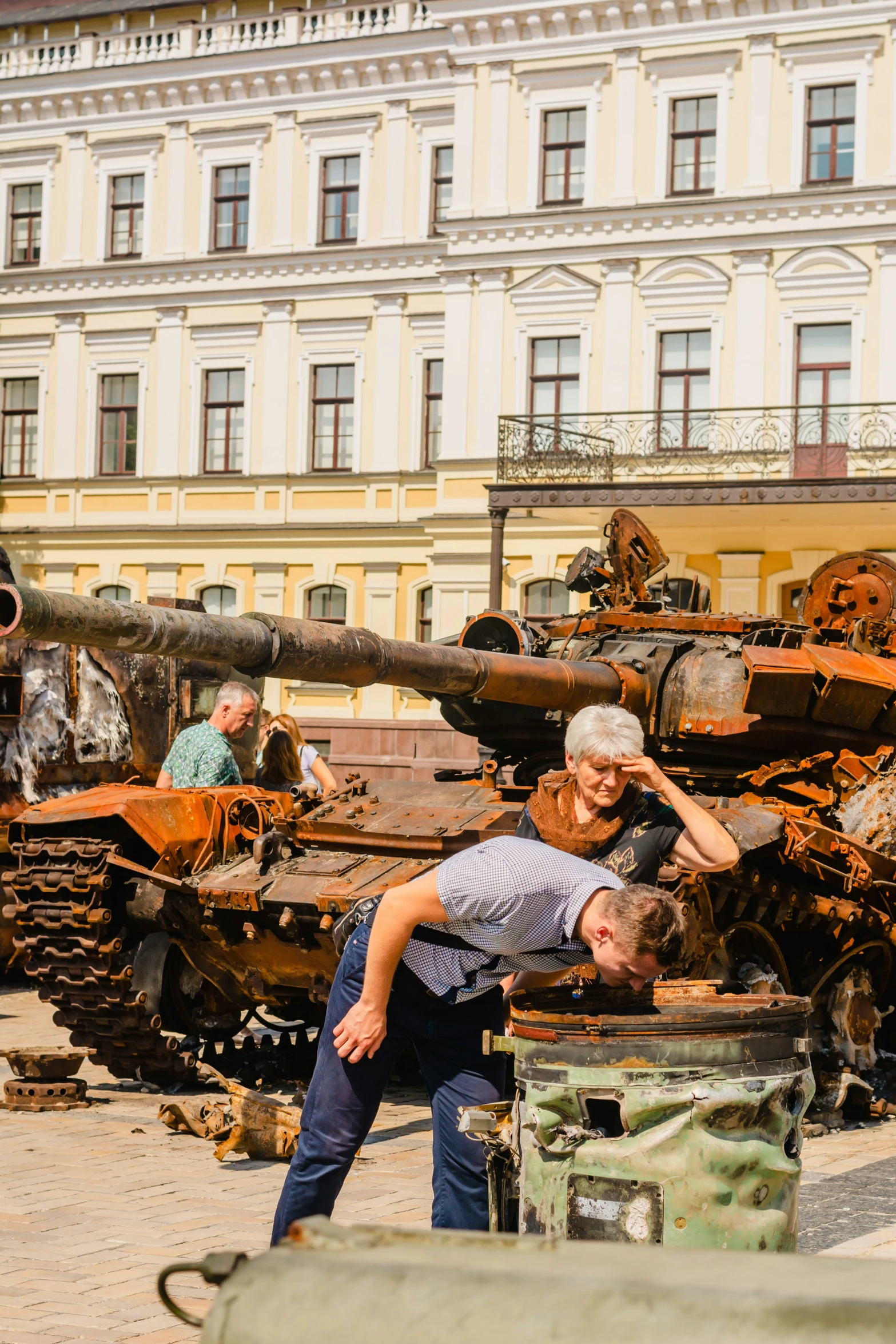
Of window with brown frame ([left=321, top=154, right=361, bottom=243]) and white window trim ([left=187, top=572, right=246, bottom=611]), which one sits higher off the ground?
window with brown frame ([left=321, top=154, right=361, bottom=243])

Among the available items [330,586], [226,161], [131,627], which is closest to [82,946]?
[131,627]

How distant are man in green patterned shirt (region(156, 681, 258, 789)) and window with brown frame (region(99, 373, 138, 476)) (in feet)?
79.7

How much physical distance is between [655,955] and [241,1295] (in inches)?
80.3

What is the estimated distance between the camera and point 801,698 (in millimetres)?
9148

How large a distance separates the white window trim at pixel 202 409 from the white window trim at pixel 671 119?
8285 mm

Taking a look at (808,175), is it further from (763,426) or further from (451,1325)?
(451,1325)

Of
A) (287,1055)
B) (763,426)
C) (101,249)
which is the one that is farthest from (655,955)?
(101,249)

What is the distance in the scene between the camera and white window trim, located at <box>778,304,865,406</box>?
27047 mm

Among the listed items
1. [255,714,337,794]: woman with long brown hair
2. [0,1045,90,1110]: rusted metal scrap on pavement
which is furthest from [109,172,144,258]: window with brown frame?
[0,1045,90,1110]: rusted metal scrap on pavement

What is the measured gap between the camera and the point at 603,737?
17.6 feet

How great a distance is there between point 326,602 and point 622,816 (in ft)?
87.1

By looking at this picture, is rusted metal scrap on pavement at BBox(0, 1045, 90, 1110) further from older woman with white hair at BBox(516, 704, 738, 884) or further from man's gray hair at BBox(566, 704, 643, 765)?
man's gray hair at BBox(566, 704, 643, 765)

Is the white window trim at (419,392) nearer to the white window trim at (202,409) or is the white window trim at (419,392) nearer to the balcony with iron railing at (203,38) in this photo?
the white window trim at (202,409)

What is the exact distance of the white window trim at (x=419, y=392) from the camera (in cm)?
3128
